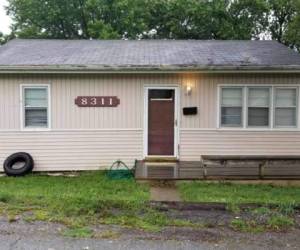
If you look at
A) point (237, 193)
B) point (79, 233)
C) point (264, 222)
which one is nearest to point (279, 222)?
point (264, 222)

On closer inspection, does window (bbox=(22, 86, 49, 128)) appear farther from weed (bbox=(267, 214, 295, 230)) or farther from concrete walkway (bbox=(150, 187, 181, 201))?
weed (bbox=(267, 214, 295, 230))

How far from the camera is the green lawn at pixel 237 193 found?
23.1ft

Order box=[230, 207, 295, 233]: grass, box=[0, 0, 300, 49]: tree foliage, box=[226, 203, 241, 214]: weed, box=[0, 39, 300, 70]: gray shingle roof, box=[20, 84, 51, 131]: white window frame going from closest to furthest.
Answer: box=[230, 207, 295, 233]: grass
box=[226, 203, 241, 214]: weed
box=[0, 39, 300, 70]: gray shingle roof
box=[20, 84, 51, 131]: white window frame
box=[0, 0, 300, 49]: tree foliage

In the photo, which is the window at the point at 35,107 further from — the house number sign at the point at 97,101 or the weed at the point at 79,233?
the weed at the point at 79,233

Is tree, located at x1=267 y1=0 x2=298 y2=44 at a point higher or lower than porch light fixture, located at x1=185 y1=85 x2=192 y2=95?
higher

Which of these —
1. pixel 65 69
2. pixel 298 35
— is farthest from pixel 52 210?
pixel 298 35

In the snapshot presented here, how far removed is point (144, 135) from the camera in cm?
1044

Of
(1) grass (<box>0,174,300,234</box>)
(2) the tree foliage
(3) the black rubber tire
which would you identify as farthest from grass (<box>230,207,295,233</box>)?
(2) the tree foliage

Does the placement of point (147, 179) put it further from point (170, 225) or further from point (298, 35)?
point (298, 35)

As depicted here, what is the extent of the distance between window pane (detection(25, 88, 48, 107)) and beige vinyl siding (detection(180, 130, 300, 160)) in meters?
3.78

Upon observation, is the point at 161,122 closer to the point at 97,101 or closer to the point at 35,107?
the point at 97,101

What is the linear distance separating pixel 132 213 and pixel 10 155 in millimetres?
5465

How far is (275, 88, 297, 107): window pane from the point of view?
1029 cm

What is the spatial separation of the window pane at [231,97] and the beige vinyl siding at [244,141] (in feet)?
2.48
